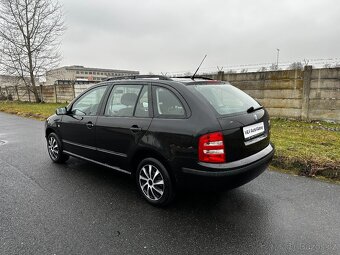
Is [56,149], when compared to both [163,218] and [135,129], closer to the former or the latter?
[135,129]

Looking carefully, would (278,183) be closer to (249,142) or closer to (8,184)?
(249,142)

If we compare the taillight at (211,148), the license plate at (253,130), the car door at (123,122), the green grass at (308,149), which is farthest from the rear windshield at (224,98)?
the green grass at (308,149)

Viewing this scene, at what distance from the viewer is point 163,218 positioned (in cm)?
313

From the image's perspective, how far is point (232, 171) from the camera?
292 cm

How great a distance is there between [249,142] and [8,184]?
12.5ft

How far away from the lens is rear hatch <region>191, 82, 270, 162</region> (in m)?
2.96

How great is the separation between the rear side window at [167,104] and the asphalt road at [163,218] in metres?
1.21

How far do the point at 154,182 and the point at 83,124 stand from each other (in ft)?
5.65

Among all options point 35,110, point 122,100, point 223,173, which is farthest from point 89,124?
point 35,110

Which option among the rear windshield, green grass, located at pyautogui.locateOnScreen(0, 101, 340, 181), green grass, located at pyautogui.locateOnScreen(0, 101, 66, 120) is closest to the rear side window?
the rear windshield

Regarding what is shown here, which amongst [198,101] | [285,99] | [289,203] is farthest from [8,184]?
[285,99]

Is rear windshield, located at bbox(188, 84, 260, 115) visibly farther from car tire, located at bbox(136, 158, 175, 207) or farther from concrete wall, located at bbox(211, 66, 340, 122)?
concrete wall, located at bbox(211, 66, 340, 122)

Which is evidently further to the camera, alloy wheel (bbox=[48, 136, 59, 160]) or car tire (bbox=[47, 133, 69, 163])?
alloy wheel (bbox=[48, 136, 59, 160])

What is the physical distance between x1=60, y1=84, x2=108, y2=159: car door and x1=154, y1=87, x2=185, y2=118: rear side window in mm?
1223
